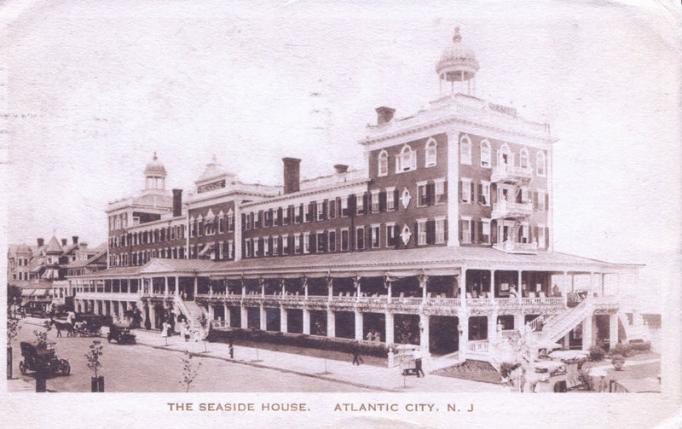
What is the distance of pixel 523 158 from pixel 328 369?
524 cm

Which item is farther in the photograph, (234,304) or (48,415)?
(234,304)

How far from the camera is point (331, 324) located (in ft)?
45.2

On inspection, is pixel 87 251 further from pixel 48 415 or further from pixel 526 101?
pixel 526 101

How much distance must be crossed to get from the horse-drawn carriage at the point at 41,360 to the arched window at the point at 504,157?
8.67 m

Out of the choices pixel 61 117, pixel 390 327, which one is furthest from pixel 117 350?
pixel 390 327

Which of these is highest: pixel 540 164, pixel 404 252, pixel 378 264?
pixel 540 164

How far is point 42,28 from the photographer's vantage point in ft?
33.9

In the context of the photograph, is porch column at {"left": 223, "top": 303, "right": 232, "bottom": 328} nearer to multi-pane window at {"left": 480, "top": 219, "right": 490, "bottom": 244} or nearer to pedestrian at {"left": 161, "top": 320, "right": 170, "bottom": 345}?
pedestrian at {"left": 161, "top": 320, "right": 170, "bottom": 345}

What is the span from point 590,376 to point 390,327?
4.22m

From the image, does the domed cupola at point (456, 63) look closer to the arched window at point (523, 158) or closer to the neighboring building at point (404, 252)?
the neighboring building at point (404, 252)

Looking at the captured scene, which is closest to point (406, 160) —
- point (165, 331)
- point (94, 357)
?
point (165, 331)

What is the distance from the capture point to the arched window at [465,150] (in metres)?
13.0

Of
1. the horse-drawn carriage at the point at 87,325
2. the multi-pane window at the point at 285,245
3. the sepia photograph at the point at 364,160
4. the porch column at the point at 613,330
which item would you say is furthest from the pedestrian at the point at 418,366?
the multi-pane window at the point at 285,245

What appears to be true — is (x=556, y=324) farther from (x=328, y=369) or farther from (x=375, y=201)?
(x=375, y=201)
